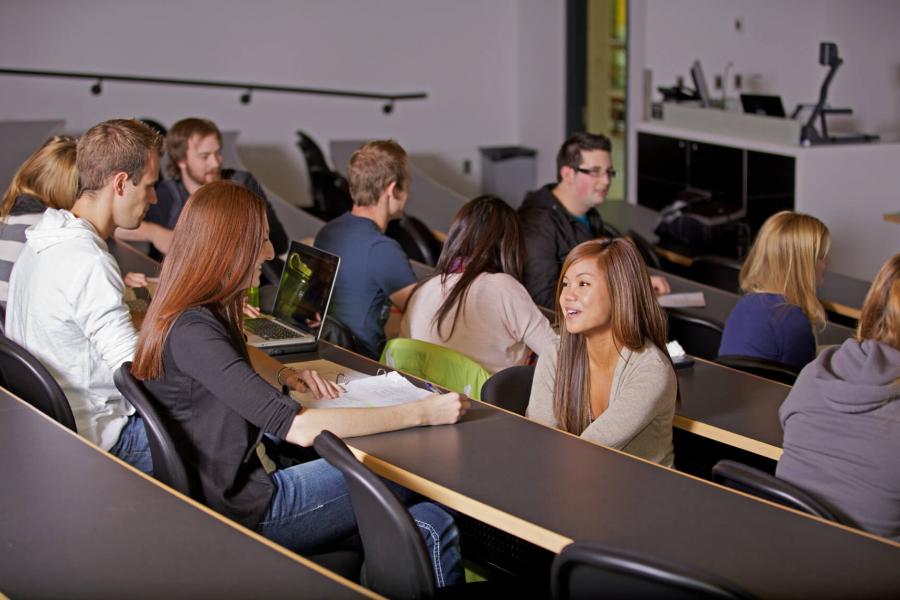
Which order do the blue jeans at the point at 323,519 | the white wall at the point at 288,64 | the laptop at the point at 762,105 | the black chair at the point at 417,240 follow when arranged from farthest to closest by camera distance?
the white wall at the point at 288,64 → the laptop at the point at 762,105 → the black chair at the point at 417,240 → the blue jeans at the point at 323,519

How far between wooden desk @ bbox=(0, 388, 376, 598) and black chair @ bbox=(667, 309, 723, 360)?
7.92 feet

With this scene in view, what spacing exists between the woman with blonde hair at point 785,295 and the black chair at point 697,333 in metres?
0.45

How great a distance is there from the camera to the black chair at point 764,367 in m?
3.45

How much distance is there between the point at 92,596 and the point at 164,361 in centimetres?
75

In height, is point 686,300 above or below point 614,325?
below

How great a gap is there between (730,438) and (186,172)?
297 centimetres

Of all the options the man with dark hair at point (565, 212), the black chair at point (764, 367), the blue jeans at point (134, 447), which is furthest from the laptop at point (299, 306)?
the black chair at point (764, 367)

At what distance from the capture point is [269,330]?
364 centimetres

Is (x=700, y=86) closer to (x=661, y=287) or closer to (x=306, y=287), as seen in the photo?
(x=661, y=287)

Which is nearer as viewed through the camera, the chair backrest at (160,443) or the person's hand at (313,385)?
the chair backrest at (160,443)

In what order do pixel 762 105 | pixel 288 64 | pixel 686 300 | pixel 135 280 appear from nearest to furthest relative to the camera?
1. pixel 135 280
2. pixel 686 300
3. pixel 762 105
4. pixel 288 64

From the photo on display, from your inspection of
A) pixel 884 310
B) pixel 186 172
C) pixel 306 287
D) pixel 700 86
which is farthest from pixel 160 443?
pixel 700 86

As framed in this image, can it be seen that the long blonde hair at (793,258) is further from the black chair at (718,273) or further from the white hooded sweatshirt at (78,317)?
the white hooded sweatshirt at (78,317)

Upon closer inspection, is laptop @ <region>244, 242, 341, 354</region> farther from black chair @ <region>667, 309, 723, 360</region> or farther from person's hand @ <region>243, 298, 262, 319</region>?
black chair @ <region>667, 309, 723, 360</region>
